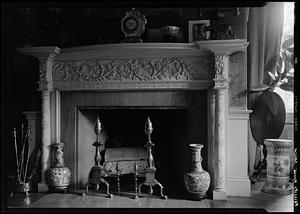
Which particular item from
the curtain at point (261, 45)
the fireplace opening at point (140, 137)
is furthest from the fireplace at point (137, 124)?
the curtain at point (261, 45)

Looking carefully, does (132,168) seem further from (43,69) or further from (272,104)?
(272,104)

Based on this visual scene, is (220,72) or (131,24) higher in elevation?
(131,24)

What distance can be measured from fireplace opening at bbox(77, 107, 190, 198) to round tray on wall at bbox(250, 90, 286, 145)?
2.56 ft

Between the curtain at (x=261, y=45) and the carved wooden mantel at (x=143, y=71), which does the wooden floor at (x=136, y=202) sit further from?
the curtain at (x=261, y=45)

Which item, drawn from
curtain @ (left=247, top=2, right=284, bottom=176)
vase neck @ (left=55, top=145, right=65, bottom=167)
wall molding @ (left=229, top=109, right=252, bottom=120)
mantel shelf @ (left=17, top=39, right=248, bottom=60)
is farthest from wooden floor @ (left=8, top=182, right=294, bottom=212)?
mantel shelf @ (left=17, top=39, right=248, bottom=60)

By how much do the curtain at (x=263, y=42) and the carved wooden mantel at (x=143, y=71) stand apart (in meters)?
0.50

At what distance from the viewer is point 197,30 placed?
3.07 m

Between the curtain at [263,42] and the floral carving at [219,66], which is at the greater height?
the curtain at [263,42]

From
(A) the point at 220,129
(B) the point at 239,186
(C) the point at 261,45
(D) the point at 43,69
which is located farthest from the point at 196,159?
(D) the point at 43,69

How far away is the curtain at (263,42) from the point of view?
3.45 metres

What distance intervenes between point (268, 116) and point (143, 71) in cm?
140

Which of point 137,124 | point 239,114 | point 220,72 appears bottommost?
point 137,124

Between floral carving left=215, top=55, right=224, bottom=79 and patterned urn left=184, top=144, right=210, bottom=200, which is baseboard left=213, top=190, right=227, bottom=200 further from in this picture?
floral carving left=215, top=55, right=224, bottom=79

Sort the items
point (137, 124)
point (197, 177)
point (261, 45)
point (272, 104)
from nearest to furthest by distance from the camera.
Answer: point (197, 177)
point (272, 104)
point (261, 45)
point (137, 124)
